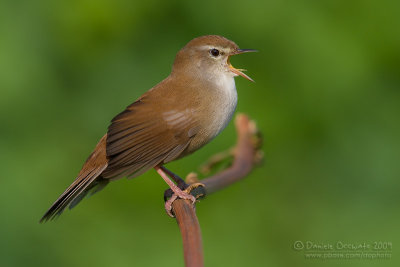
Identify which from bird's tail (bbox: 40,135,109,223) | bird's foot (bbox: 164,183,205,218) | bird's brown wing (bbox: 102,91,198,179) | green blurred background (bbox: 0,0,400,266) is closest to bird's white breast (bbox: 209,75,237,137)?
bird's brown wing (bbox: 102,91,198,179)

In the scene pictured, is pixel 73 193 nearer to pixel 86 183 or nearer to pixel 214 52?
pixel 86 183

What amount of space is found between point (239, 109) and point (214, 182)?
85.5 inches

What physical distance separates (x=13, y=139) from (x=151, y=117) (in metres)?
1.64

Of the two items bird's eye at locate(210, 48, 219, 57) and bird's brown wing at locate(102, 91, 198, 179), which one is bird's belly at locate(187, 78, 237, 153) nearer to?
bird's brown wing at locate(102, 91, 198, 179)

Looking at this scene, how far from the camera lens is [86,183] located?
14.0 ft

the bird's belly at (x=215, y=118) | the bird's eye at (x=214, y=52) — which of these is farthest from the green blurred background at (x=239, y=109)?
the bird's belly at (x=215, y=118)

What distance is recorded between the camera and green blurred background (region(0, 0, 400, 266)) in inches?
211

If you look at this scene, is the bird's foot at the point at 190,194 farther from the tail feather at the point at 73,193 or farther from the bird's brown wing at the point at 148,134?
the tail feather at the point at 73,193

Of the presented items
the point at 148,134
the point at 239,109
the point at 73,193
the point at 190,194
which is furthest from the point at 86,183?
the point at 239,109

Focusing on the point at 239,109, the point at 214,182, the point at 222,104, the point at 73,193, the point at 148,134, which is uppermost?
the point at 239,109

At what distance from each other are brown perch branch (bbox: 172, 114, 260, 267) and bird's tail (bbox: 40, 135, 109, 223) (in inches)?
22.0

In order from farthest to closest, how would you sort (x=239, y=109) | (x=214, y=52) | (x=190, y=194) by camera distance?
(x=239, y=109), (x=214, y=52), (x=190, y=194)

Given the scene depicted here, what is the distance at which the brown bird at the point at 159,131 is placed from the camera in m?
4.21

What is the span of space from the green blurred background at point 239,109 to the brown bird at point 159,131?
102 centimetres
